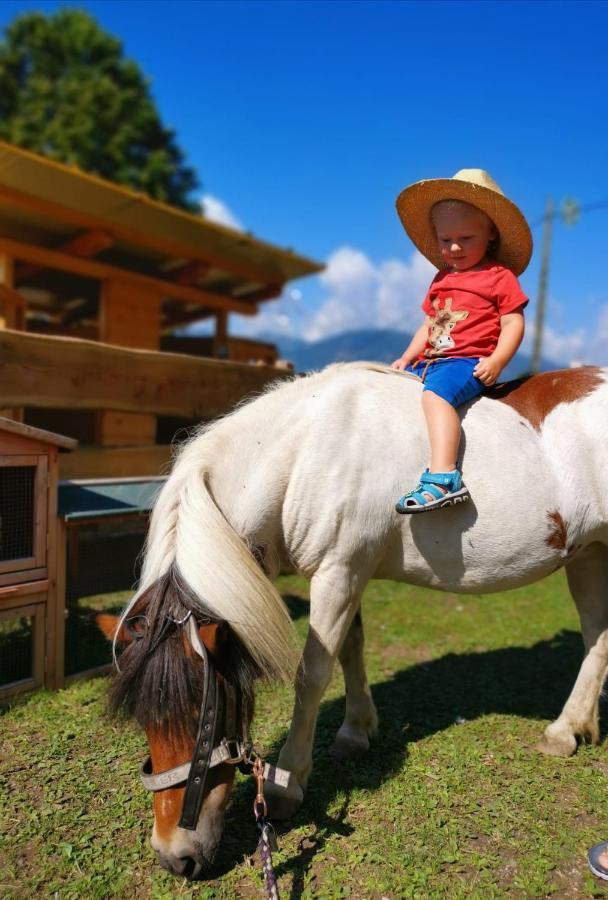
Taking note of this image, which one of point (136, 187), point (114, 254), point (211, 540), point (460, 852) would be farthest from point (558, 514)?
point (136, 187)

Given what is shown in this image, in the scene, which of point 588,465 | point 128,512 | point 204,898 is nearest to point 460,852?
point 204,898

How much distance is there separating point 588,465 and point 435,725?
1758 mm

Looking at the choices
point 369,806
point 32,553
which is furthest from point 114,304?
point 369,806

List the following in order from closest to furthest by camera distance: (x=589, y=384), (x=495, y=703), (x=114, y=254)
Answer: (x=589, y=384) → (x=495, y=703) → (x=114, y=254)

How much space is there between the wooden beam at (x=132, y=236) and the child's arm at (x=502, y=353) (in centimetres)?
557

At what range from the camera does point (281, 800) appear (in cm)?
239

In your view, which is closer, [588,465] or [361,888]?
[361,888]

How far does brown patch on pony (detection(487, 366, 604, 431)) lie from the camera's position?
2801 millimetres

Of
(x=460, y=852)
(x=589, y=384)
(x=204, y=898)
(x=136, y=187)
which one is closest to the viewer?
(x=204, y=898)

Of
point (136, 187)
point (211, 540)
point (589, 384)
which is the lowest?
point (211, 540)

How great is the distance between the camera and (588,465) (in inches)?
106

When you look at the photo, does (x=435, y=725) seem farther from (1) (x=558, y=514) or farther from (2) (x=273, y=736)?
(1) (x=558, y=514)

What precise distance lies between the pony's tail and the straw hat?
6.04 feet

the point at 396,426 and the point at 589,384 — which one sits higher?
the point at 589,384
